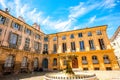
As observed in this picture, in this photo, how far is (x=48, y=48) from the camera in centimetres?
2594

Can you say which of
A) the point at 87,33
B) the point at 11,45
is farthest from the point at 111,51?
Result: the point at 11,45

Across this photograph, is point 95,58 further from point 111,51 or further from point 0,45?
point 0,45

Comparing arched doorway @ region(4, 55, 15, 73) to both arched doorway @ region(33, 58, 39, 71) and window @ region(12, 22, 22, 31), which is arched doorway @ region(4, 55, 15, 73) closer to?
window @ region(12, 22, 22, 31)

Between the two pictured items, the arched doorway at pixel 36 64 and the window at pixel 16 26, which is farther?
the arched doorway at pixel 36 64

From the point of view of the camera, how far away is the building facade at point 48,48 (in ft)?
52.0

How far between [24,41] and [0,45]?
552 cm

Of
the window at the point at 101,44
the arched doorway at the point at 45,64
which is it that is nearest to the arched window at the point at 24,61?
the arched doorway at the point at 45,64

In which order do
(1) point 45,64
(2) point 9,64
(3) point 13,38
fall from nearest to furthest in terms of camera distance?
(2) point 9,64
(3) point 13,38
(1) point 45,64

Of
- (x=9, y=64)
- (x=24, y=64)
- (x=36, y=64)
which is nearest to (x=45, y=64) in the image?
(x=36, y=64)

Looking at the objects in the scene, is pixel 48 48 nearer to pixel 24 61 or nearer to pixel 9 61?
pixel 24 61

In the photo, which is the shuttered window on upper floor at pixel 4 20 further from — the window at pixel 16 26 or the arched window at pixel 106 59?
the arched window at pixel 106 59

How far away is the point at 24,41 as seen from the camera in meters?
19.3

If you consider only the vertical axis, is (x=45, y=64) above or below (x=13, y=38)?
below

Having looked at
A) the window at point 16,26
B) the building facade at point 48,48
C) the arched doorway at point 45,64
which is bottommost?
the arched doorway at point 45,64
